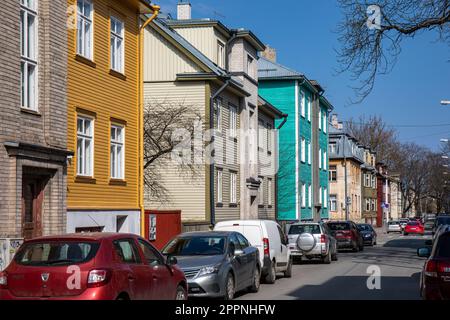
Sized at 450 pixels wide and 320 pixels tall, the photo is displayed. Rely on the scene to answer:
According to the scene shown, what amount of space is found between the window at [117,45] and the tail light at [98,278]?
1279cm

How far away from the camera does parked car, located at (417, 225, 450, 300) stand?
34.0 feet

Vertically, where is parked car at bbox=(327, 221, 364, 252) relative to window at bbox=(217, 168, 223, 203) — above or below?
below

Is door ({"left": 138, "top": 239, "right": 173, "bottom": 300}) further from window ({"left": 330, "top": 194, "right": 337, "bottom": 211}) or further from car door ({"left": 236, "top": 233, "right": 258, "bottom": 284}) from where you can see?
window ({"left": 330, "top": 194, "right": 337, "bottom": 211})

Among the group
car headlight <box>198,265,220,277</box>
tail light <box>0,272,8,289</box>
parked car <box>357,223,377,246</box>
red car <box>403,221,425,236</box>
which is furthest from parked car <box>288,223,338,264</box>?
red car <box>403,221,425,236</box>

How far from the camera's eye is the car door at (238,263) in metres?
15.3

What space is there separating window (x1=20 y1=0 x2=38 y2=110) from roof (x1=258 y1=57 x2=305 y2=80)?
3295 cm

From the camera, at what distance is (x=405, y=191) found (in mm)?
118000

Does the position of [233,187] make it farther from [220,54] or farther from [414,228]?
[414,228]

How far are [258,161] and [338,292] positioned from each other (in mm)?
23613

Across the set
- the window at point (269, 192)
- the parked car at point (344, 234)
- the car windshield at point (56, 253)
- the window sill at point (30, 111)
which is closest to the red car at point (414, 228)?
the window at point (269, 192)

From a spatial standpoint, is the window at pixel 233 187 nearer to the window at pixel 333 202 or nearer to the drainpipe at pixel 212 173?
the drainpipe at pixel 212 173
